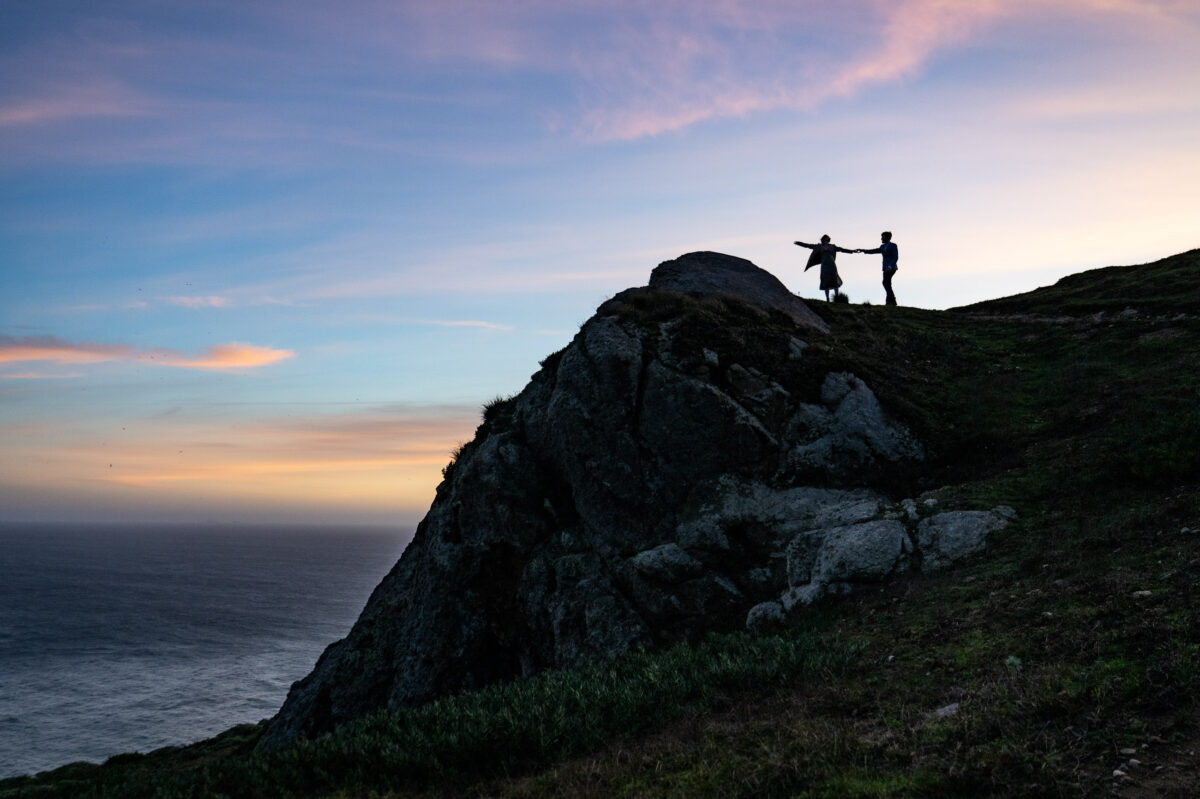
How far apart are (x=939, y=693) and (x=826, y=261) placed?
3012 cm

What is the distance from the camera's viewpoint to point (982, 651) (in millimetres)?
10062

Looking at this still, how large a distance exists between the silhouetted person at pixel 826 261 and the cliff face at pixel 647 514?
1076 cm

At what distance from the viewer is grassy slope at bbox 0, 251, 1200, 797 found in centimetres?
724

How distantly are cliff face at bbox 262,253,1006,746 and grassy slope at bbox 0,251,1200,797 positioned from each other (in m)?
1.77

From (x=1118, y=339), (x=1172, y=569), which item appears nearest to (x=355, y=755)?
(x=1172, y=569)

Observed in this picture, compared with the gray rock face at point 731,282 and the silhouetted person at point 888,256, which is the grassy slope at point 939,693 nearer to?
the gray rock face at point 731,282

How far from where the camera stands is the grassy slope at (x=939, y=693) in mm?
7238

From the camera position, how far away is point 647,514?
20.3 m

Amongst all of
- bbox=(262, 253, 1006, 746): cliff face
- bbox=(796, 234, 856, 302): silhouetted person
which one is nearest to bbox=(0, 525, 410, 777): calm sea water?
bbox=(262, 253, 1006, 746): cliff face

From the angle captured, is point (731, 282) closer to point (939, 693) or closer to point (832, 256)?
point (832, 256)

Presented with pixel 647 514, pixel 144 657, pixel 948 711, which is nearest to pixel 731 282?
pixel 647 514

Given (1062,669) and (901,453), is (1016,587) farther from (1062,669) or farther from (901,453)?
(901,453)

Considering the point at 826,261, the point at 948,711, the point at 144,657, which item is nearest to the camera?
the point at 948,711

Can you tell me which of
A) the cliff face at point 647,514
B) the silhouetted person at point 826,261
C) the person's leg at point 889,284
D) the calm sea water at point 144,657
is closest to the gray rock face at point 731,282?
the cliff face at point 647,514
